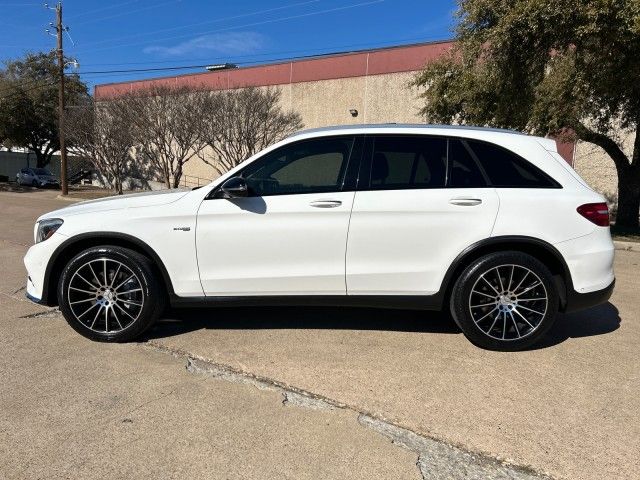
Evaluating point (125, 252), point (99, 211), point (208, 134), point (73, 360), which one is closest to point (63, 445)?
point (73, 360)

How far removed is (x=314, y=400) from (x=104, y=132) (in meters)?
27.9

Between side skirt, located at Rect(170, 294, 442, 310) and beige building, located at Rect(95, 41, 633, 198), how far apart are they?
70.2ft

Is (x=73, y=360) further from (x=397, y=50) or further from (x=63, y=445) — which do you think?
(x=397, y=50)

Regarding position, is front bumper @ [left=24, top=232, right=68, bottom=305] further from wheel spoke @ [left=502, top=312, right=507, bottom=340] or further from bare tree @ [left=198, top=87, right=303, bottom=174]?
bare tree @ [left=198, top=87, right=303, bottom=174]

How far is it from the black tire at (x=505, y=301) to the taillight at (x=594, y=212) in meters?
0.52

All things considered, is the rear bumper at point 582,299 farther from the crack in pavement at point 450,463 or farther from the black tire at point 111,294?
the black tire at point 111,294

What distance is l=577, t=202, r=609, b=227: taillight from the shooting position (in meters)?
4.14

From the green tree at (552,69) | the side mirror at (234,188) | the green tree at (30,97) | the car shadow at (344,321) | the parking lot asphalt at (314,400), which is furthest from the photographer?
the green tree at (30,97)

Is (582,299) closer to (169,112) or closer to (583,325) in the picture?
(583,325)

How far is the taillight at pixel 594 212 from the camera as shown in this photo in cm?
414

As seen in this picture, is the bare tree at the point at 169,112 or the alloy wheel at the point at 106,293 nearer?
the alloy wheel at the point at 106,293

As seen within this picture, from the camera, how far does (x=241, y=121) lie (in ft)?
88.6

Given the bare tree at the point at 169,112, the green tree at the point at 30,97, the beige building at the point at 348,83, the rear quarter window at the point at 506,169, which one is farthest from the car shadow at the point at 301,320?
the green tree at the point at 30,97

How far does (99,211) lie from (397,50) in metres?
25.3
